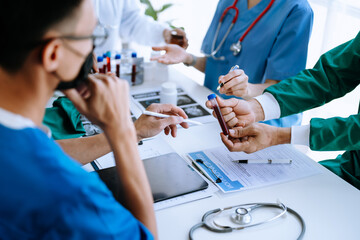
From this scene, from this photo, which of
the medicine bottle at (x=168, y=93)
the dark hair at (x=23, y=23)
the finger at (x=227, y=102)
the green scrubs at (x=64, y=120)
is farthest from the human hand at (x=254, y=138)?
the dark hair at (x=23, y=23)

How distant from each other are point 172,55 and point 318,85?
0.76 metres

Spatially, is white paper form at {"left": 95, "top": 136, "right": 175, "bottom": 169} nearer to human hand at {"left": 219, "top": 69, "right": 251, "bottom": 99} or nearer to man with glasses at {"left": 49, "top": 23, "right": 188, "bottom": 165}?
man with glasses at {"left": 49, "top": 23, "right": 188, "bottom": 165}

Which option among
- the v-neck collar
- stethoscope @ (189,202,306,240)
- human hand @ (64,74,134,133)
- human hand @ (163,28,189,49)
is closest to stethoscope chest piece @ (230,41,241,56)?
the v-neck collar

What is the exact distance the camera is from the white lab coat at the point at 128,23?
2123mm

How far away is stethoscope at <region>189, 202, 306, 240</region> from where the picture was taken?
3.03 ft

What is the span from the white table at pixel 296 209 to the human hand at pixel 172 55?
667 millimetres

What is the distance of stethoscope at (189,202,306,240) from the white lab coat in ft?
4.60

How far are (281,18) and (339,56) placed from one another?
32 cm

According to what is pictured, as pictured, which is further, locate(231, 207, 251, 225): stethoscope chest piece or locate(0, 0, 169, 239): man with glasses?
locate(231, 207, 251, 225): stethoscope chest piece

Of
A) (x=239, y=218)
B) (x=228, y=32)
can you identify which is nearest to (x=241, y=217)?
(x=239, y=218)

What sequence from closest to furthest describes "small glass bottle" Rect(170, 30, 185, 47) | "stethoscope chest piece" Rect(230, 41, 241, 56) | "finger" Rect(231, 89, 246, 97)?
"finger" Rect(231, 89, 246, 97), "stethoscope chest piece" Rect(230, 41, 241, 56), "small glass bottle" Rect(170, 30, 185, 47)

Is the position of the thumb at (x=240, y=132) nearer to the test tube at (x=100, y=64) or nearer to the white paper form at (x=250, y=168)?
the white paper form at (x=250, y=168)

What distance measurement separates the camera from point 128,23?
7.46 ft

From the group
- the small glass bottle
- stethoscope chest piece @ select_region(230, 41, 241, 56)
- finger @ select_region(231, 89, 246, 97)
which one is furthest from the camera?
the small glass bottle
